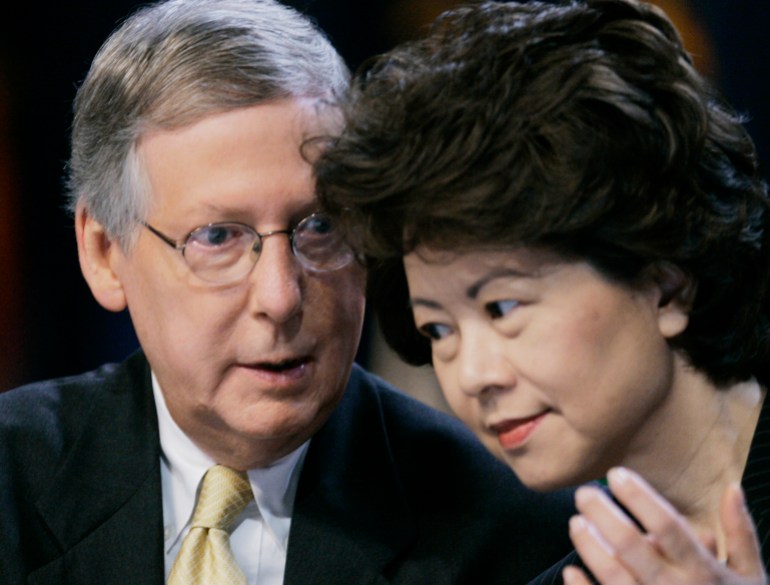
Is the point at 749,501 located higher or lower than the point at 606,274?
lower

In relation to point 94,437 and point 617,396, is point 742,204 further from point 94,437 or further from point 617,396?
point 94,437

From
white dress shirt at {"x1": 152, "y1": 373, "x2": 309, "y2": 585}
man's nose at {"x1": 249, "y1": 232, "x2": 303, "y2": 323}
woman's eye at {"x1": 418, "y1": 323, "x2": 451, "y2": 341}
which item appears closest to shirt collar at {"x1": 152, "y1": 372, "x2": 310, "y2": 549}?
white dress shirt at {"x1": 152, "y1": 373, "x2": 309, "y2": 585}

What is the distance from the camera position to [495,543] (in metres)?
2.09

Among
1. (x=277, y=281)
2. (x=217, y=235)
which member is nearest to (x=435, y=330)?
(x=277, y=281)

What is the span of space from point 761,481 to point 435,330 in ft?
1.44

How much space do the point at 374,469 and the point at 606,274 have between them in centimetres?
75

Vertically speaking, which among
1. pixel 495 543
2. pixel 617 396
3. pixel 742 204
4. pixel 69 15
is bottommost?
pixel 495 543

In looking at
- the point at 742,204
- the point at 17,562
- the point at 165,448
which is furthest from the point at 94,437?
the point at 742,204

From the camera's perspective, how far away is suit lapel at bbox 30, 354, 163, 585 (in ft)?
6.70

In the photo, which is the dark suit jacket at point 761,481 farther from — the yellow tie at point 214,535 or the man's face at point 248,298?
the yellow tie at point 214,535

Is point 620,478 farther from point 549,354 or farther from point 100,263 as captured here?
point 100,263

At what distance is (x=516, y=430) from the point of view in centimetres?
162

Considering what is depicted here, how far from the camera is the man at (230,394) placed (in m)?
1.96

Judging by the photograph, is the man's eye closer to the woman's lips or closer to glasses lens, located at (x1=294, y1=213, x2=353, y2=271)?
glasses lens, located at (x1=294, y1=213, x2=353, y2=271)
